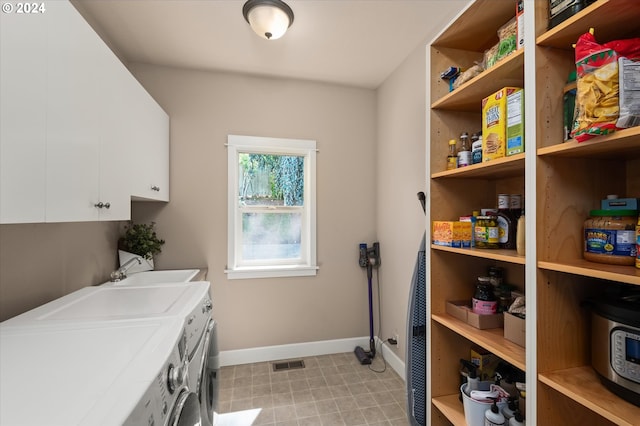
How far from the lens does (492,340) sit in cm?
117

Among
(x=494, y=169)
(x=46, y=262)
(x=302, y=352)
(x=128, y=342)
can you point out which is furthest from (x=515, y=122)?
(x=302, y=352)

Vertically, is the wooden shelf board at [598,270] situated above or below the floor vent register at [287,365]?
above

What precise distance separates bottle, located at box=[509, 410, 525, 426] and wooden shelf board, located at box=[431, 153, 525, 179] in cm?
97

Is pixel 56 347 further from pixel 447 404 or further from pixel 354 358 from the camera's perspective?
pixel 354 358

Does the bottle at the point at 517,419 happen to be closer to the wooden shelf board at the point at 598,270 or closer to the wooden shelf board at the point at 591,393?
the wooden shelf board at the point at 591,393

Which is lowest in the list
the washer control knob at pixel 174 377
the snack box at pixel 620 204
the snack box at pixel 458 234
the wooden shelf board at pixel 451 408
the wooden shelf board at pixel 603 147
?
the wooden shelf board at pixel 451 408

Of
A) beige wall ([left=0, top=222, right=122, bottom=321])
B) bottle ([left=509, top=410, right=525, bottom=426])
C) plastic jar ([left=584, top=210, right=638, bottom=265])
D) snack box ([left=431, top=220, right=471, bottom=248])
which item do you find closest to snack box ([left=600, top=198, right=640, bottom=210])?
plastic jar ([left=584, top=210, right=638, bottom=265])

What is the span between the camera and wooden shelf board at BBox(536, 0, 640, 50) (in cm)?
79

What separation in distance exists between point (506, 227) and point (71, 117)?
190 cm

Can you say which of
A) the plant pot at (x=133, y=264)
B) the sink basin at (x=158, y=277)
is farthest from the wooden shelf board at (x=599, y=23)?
the plant pot at (x=133, y=264)

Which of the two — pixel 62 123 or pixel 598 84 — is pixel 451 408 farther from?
pixel 62 123

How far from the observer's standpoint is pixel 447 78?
58.6 inches

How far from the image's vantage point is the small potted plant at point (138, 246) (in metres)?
2.19

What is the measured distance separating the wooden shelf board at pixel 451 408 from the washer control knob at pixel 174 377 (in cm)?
123
